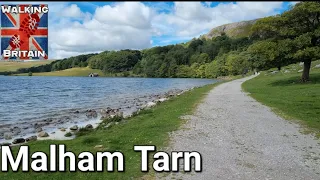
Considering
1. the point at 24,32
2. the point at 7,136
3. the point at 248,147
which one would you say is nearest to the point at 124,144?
the point at 248,147

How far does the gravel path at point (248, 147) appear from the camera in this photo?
367 inches

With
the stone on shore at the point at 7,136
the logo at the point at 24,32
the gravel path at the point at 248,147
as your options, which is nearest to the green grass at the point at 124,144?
the gravel path at the point at 248,147

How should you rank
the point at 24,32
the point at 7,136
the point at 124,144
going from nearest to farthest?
the point at 24,32 < the point at 124,144 < the point at 7,136

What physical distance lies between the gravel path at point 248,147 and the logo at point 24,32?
5.26 metres

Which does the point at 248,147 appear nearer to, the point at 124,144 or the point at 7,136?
the point at 124,144

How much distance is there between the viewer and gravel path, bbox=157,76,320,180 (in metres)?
9.33

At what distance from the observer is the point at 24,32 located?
28.3 feet

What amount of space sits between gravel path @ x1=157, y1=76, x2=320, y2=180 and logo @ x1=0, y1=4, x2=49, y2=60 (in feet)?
17.3

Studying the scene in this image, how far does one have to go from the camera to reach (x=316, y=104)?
2325 centimetres

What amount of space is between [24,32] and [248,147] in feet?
30.3

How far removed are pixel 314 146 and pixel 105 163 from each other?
28.0 ft

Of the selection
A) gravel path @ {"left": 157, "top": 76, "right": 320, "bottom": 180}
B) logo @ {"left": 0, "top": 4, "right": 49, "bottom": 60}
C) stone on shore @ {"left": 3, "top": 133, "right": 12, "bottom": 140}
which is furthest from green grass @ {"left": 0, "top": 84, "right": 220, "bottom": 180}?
stone on shore @ {"left": 3, "top": 133, "right": 12, "bottom": 140}

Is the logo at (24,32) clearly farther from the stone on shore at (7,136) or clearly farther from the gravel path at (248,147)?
the stone on shore at (7,136)

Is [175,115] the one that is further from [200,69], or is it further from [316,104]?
[200,69]
